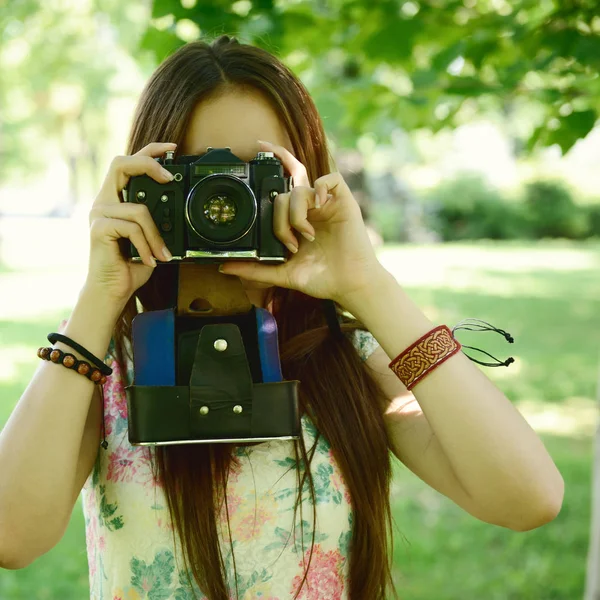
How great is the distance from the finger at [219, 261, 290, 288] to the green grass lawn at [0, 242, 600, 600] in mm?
895

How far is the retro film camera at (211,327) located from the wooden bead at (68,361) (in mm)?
107

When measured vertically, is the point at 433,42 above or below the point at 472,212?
below

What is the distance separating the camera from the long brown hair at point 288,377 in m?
1.37

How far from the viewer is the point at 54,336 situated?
4.47 feet

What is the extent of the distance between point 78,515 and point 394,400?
3.50 metres

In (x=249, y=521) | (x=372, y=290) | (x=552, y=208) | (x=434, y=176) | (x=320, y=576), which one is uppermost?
(x=434, y=176)

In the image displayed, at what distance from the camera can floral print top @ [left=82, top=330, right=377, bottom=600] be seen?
1.36m

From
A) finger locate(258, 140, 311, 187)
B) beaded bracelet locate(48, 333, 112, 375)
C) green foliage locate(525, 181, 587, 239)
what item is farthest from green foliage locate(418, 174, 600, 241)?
beaded bracelet locate(48, 333, 112, 375)

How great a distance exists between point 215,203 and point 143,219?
131mm

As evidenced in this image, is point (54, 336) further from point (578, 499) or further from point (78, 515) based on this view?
point (578, 499)

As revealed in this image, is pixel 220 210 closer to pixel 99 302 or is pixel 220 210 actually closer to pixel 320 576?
pixel 99 302

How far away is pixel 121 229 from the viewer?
140cm

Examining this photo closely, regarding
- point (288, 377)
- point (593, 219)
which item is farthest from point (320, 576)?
point (593, 219)

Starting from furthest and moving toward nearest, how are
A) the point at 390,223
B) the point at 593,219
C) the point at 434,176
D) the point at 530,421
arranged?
the point at 434,176 < the point at 390,223 < the point at 593,219 < the point at 530,421
